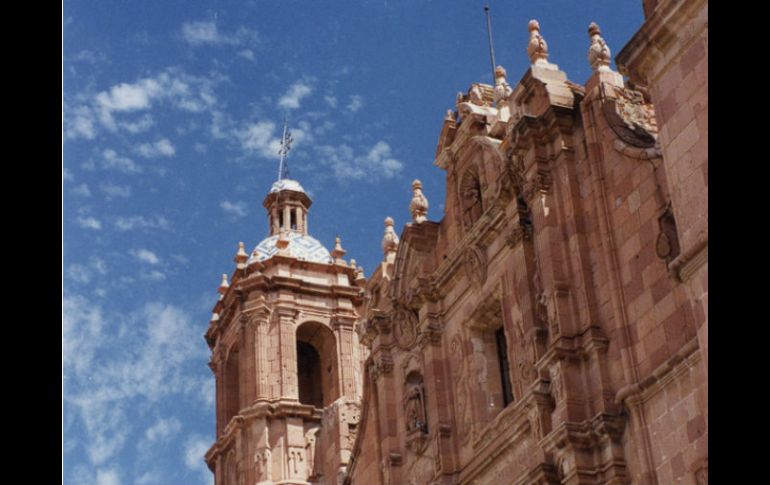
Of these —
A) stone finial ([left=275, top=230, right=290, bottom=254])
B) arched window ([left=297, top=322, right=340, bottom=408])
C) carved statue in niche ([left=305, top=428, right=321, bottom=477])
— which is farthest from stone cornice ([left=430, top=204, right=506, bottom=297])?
stone finial ([left=275, top=230, right=290, bottom=254])

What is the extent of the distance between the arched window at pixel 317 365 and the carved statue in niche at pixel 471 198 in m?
11.0

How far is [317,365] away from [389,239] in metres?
9.37

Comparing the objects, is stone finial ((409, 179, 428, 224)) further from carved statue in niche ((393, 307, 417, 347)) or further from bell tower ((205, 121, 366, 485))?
bell tower ((205, 121, 366, 485))

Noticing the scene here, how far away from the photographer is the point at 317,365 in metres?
34.6

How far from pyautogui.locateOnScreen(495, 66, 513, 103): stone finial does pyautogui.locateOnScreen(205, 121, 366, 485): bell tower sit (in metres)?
9.92

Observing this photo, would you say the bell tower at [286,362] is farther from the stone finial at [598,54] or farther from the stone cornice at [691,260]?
the stone cornice at [691,260]

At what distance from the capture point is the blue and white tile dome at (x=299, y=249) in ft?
111

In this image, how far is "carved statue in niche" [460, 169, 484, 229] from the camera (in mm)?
22266

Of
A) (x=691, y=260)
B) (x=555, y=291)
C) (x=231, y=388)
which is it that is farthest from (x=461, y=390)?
(x=231, y=388)

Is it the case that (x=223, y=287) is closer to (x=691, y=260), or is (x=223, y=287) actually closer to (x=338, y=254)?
(x=338, y=254)
